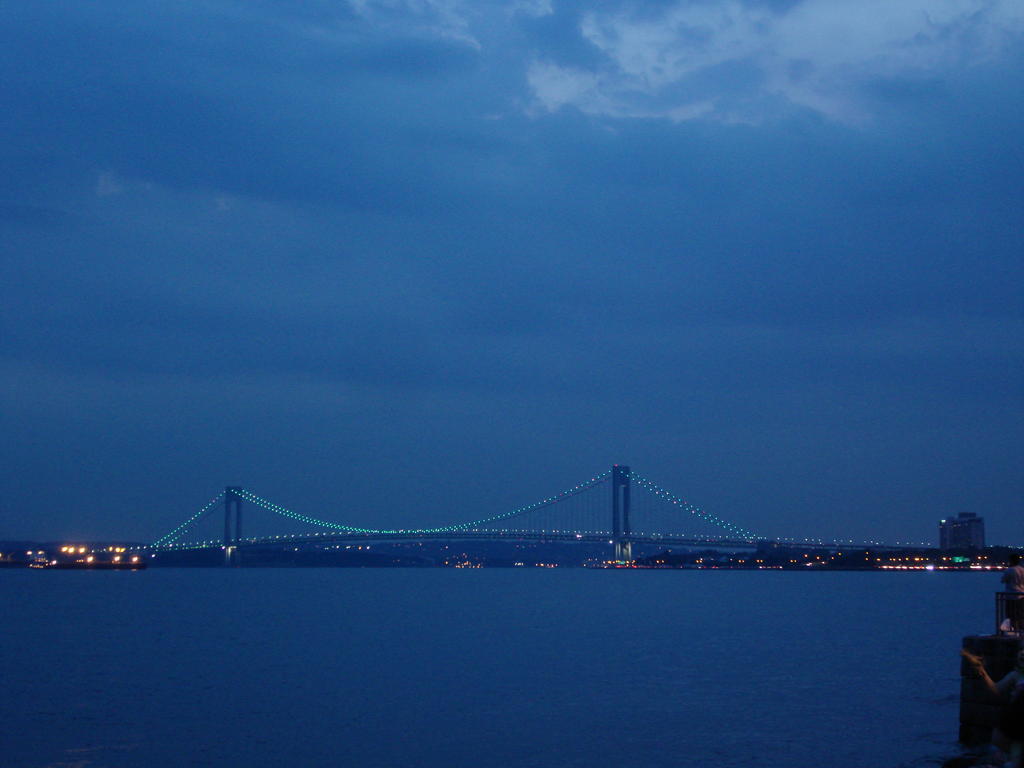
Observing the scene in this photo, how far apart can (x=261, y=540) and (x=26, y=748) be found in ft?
222

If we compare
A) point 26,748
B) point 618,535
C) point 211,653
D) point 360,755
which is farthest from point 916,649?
point 618,535

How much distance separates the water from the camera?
1416 centimetres

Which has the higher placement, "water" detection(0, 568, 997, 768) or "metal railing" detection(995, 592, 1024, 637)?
"metal railing" detection(995, 592, 1024, 637)

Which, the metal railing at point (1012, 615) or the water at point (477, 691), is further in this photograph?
the water at point (477, 691)

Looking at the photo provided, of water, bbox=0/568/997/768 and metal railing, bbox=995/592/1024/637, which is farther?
water, bbox=0/568/997/768

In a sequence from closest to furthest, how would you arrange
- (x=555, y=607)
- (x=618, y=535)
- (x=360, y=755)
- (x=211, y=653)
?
1. (x=360, y=755)
2. (x=211, y=653)
3. (x=555, y=607)
4. (x=618, y=535)

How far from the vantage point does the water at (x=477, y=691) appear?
14.2m

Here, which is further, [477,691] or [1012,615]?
[477,691]

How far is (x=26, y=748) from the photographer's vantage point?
14.0 m

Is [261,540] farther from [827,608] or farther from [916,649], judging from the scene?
[916,649]

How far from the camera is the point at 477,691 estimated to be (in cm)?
1958

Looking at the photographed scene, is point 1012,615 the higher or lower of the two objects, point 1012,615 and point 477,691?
the higher

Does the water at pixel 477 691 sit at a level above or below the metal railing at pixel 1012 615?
below

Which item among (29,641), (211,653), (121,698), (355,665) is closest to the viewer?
(121,698)
